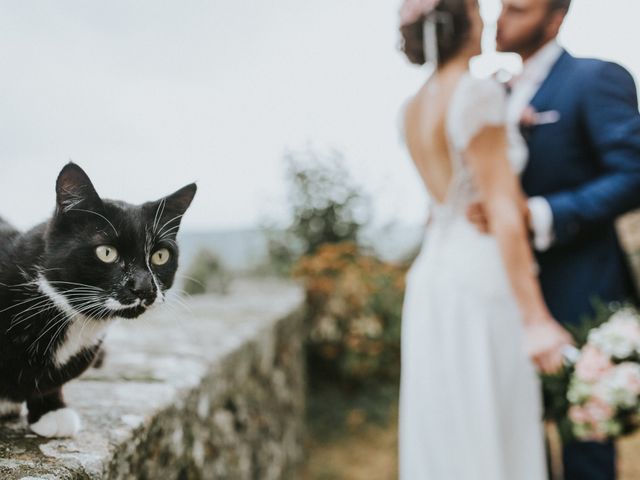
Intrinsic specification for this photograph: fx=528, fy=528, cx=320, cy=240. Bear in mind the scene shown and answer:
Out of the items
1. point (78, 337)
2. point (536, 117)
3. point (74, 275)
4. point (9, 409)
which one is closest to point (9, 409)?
point (9, 409)

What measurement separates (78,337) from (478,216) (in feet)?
3.31

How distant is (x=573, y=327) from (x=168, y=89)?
47.1 inches

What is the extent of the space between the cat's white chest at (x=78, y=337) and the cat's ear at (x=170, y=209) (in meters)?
0.19

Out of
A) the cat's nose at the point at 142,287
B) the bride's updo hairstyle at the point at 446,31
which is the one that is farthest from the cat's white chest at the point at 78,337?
the bride's updo hairstyle at the point at 446,31

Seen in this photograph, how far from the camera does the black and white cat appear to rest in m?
0.78

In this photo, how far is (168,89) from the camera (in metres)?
0.80

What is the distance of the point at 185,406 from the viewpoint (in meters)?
1.45

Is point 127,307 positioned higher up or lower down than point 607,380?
higher up

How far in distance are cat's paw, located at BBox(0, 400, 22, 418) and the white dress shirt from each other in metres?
1.23

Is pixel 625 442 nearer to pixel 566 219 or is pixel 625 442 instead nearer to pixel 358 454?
pixel 358 454

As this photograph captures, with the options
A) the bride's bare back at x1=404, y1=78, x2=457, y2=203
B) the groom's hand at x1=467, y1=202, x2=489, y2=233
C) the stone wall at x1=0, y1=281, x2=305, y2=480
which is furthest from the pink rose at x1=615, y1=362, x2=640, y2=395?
the stone wall at x1=0, y1=281, x2=305, y2=480

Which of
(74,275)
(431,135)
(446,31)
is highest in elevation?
(446,31)

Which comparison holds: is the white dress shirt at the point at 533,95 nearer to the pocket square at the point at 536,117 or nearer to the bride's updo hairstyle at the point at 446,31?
the pocket square at the point at 536,117

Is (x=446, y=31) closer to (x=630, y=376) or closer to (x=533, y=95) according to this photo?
(x=533, y=95)
